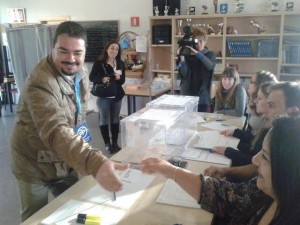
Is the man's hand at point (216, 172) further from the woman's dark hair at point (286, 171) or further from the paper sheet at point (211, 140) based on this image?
the woman's dark hair at point (286, 171)

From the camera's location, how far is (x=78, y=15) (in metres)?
5.91

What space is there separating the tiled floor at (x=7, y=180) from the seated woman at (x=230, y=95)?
1774mm

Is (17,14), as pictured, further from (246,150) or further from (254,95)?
(246,150)

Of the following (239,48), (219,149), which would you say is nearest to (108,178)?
(219,149)

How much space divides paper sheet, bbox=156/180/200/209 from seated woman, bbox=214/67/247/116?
188cm

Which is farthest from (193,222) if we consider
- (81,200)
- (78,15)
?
(78,15)

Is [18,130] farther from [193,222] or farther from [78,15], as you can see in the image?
[78,15]

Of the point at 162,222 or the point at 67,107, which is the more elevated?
the point at 67,107

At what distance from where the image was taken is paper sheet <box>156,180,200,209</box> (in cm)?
138

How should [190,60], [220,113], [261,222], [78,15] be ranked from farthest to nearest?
[78,15], [190,60], [220,113], [261,222]

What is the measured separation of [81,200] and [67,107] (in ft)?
1.49

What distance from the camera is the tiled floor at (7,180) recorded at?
258 cm

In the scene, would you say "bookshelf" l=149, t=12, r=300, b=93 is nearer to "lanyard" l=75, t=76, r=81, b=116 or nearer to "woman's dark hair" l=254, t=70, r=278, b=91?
"woman's dark hair" l=254, t=70, r=278, b=91

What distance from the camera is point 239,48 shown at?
4738 mm
